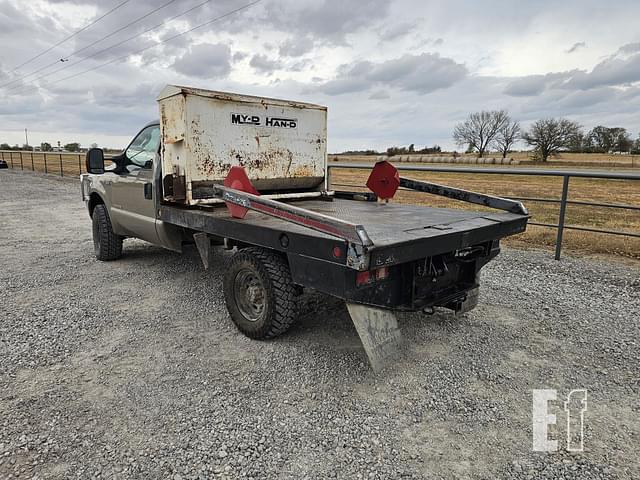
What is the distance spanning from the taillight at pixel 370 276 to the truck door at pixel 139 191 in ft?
8.94

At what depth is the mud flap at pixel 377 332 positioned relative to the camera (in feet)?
9.64

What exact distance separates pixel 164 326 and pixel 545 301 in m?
3.75

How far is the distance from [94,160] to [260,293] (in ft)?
11.3

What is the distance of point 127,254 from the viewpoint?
21.6ft

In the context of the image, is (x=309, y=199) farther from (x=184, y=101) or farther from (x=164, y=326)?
(x=164, y=326)

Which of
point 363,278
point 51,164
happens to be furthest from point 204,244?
point 51,164

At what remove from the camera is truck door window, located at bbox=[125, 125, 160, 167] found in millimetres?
4900

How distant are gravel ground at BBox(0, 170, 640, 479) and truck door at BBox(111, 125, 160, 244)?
735 mm

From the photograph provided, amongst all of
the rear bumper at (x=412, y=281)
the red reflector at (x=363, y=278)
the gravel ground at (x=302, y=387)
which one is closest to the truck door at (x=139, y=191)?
the gravel ground at (x=302, y=387)

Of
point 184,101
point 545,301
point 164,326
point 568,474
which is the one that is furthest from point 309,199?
point 568,474

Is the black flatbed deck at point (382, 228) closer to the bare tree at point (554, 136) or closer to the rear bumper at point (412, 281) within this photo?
the rear bumper at point (412, 281)

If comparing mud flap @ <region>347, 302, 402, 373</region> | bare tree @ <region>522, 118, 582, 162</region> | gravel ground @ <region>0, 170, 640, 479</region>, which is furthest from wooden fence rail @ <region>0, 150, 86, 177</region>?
bare tree @ <region>522, 118, 582, 162</region>

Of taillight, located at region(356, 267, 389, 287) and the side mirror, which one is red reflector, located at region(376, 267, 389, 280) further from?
the side mirror

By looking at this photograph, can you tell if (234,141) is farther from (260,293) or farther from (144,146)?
(260,293)
